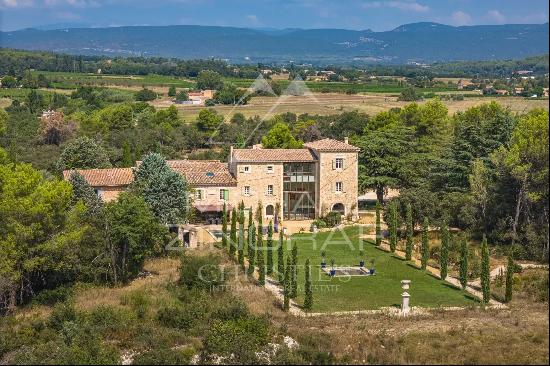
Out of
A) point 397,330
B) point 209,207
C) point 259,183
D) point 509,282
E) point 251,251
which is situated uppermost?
point 259,183

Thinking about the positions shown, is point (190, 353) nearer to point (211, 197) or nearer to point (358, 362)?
point (358, 362)

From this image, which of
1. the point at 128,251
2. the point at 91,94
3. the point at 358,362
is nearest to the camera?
the point at 358,362

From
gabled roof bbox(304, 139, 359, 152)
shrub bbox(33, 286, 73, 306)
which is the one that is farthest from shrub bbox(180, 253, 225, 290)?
gabled roof bbox(304, 139, 359, 152)

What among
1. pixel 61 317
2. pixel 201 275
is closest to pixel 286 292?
pixel 201 275

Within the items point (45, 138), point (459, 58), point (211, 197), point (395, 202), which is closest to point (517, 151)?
point (395, 202)

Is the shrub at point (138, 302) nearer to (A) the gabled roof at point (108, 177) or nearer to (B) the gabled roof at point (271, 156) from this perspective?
(A) the gabled roof at point (108, 177)

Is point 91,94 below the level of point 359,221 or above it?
above

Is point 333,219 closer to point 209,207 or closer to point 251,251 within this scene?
point 209,207

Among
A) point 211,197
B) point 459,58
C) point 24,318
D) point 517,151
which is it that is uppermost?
point 459,58
